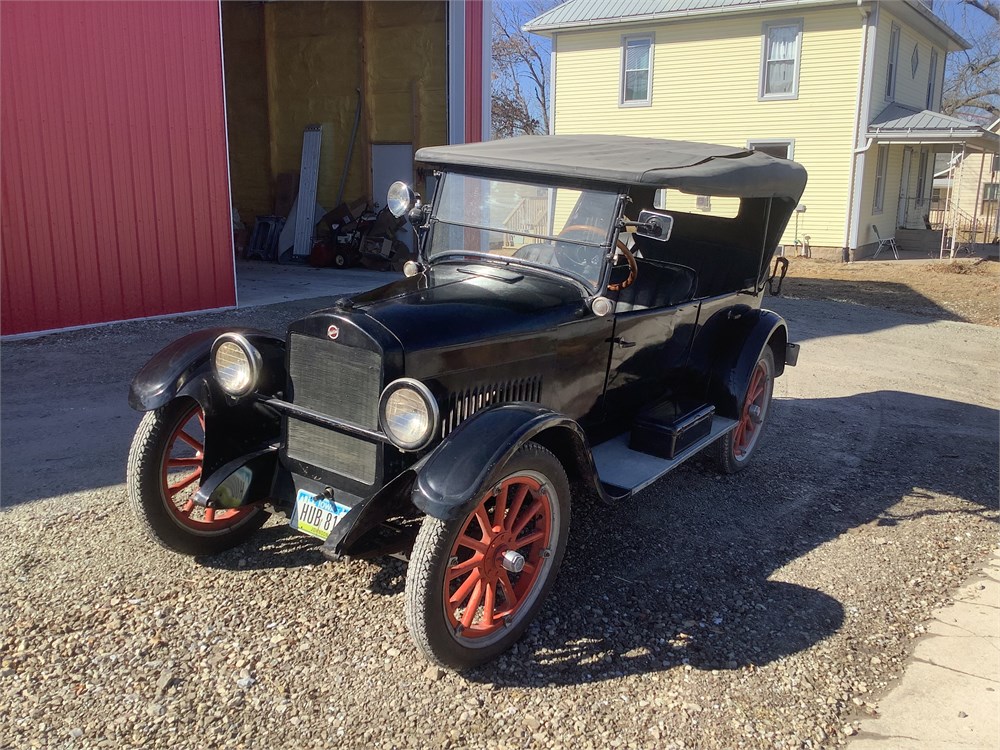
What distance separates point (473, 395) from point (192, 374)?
1.27 m

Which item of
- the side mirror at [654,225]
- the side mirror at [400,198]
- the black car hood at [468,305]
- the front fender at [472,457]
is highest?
the side mirror at [400,198]

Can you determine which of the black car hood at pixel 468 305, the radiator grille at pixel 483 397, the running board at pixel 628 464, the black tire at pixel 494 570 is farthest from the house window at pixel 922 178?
the black tire at pixel 494 570

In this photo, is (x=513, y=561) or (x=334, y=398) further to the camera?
(x=334, y=398)

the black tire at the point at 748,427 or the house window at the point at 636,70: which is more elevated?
the house window at the point at 636,70

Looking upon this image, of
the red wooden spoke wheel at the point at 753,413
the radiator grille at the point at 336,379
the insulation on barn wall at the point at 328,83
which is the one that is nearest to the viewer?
the radiator grille at the point at 336,379

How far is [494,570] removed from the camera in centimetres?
302

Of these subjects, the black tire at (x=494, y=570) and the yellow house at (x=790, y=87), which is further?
the yellow house at (x=790, y=87)

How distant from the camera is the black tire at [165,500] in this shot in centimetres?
343

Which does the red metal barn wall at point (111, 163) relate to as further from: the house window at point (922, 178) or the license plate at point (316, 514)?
the house window at point (922, 178)

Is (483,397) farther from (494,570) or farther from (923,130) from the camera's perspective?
(923,130)

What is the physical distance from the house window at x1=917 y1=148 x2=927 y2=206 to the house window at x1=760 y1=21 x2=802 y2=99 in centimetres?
601

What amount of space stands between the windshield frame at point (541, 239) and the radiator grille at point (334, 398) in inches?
43.8

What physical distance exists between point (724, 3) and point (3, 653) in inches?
745

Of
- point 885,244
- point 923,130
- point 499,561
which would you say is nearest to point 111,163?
point 499,561
